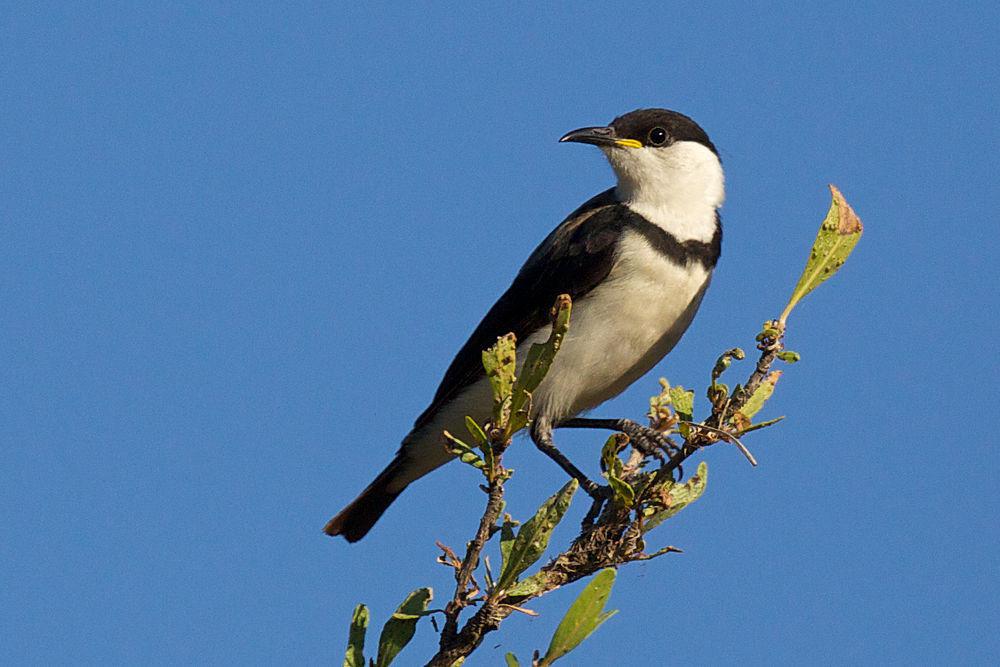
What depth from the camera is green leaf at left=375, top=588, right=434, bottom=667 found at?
3426 millimetres

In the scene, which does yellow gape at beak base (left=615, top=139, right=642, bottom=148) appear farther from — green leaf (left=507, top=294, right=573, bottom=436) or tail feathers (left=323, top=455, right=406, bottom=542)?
green leaf (left=507, top=294, right=573, bottom=436)

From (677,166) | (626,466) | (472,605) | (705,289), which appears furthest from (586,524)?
(677,166)

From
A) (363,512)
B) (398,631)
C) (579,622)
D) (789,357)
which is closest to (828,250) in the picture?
(789,357)

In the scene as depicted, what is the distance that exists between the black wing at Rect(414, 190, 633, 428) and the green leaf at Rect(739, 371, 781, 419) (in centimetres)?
248

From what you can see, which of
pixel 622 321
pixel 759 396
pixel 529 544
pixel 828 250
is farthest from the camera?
pixel 622 321

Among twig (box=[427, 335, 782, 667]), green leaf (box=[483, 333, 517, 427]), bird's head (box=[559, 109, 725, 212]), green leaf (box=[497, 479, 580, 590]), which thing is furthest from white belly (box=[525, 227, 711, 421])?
green leaf (box=[483, 333, 517, 427])

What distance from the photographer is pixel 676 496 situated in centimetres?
396

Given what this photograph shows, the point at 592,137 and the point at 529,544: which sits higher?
the point at 592,137

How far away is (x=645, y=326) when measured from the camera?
6.33m

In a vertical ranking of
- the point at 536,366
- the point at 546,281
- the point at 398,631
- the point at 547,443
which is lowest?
the point at 398,631

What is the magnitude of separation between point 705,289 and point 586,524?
256 centimetres

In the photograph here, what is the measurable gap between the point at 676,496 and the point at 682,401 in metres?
0.34

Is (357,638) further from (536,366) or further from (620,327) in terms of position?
(620,327)

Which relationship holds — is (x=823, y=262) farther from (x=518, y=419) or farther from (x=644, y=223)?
(x=644, y=223)
